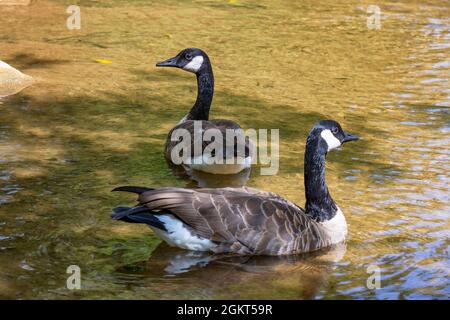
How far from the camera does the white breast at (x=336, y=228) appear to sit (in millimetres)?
7211

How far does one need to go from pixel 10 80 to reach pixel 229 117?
279 cm

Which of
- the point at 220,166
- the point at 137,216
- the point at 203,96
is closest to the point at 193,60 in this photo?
the point at 203,96

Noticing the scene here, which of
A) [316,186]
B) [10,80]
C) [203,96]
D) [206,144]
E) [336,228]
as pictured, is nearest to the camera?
[336,228]

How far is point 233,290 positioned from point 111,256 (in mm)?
1040

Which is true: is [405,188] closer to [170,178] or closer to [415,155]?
[415,155]

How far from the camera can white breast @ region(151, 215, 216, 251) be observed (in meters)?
6.84

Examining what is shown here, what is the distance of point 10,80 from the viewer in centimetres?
1102

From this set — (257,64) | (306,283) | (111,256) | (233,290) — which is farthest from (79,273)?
(257,64)

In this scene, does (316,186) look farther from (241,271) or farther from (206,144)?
(206,144)

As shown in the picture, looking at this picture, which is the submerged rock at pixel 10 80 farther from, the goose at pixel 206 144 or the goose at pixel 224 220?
the goose at pixel 224 220

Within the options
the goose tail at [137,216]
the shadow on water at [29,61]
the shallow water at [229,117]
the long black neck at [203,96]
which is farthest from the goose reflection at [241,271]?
the shadow on water at [29,61]

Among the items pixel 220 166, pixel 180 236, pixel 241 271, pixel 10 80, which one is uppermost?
pixel 10 80

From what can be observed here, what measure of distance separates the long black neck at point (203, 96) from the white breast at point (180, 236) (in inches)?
115

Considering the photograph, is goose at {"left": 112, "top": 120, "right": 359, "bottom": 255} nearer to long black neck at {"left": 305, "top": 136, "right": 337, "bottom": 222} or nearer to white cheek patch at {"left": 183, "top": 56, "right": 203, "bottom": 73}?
long black neck at {"left": 305, "top": 136, "right": 337, "bottom": 222}
